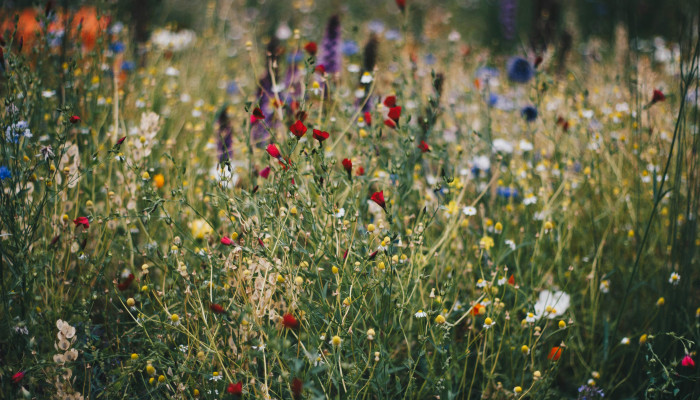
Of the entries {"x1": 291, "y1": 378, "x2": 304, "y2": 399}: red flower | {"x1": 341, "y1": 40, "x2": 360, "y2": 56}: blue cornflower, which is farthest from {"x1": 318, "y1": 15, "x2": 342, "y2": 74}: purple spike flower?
{"x1": 291, "y1": 378, "x2": 304, "y2": 399}: red flower

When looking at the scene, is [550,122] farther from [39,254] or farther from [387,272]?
[39,254]

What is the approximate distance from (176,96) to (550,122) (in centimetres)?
232

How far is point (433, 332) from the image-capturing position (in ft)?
4.91

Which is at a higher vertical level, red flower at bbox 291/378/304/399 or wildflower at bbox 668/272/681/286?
wildflower at bbox 668/272/681/286

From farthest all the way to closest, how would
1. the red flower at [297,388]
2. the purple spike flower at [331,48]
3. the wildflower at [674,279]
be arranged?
the purple spike flower at [331,48] → the wildflower at [674,279] → the red flower at [297,388]

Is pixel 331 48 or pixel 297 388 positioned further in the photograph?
pixel 331 48

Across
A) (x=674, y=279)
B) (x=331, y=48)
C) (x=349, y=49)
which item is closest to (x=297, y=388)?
(x=674, y=279)

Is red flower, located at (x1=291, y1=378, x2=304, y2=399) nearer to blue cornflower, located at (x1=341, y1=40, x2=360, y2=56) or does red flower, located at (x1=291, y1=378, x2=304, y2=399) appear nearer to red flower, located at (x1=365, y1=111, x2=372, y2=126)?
red flower, located at (x1=365, y1=111, x2=372, y2=126)

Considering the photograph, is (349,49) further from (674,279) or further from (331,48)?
(674,279)

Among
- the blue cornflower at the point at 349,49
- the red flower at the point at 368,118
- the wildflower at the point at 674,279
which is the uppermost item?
the blue cornflower at the point at 349,49

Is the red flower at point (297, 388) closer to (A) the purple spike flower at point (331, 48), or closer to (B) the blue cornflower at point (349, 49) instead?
(A) the purple spike flower at point (331, 48)

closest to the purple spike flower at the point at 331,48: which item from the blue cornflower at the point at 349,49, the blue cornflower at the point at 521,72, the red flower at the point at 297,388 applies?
the blue cornflower at the point at 349,49

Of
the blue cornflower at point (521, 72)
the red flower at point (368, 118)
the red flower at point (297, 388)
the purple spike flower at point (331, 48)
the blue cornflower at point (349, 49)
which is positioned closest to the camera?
the red flower at point (297, 388)

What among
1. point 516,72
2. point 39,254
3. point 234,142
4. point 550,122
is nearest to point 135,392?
point 39,254
